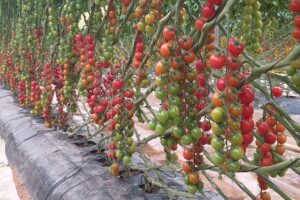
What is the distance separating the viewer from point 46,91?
141 inches

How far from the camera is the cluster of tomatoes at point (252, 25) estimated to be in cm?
142

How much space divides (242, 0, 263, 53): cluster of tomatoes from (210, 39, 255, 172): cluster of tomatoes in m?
0.32

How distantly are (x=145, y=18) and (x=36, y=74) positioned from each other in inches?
111

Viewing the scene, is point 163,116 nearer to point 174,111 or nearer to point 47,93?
point 174,111

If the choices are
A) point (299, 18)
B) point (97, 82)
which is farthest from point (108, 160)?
point (299, 18)

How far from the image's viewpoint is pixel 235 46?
1.13 m

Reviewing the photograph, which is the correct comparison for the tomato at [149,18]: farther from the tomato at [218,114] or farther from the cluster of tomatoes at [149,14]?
the tomato at [218,114]

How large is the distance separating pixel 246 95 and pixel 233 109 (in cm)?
7

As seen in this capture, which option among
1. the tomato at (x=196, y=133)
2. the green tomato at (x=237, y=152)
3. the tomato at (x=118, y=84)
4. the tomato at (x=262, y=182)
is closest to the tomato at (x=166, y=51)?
the tomato at (x=196, y=133)

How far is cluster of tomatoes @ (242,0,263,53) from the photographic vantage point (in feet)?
4.65

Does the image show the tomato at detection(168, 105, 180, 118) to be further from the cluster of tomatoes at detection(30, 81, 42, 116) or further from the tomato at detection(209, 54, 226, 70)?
the cluster of tomatoes at detection(30, 81, 42, 116)

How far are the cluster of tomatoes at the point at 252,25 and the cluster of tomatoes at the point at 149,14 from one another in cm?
37

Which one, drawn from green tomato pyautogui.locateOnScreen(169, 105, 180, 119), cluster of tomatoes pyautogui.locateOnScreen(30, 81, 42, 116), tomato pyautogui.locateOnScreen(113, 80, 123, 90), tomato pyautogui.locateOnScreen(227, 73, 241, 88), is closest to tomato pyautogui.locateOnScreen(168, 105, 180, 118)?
green tomato pyautogui.locateOnScreen(169, 105, 180, 119)

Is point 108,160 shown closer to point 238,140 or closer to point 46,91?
point 46,91
